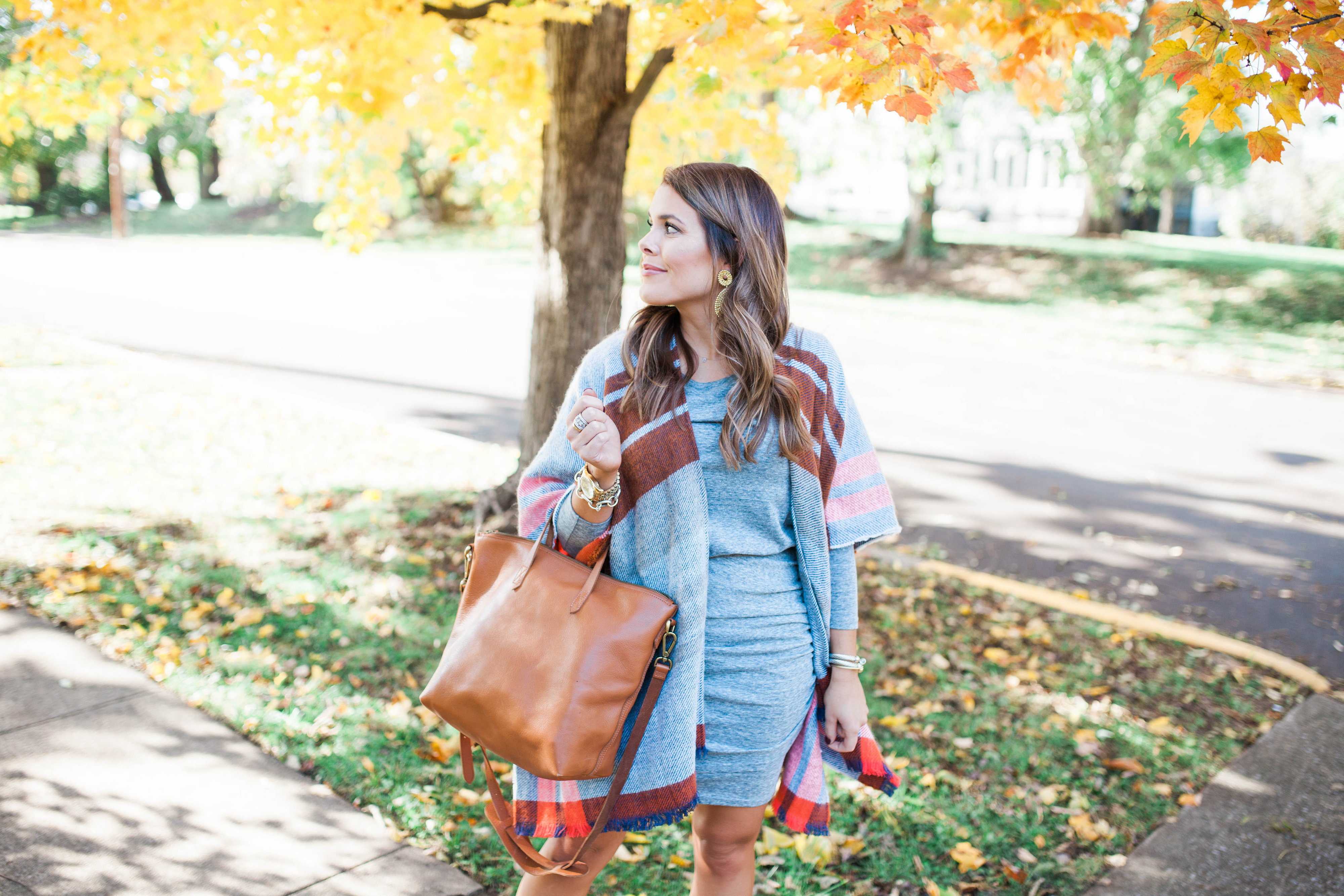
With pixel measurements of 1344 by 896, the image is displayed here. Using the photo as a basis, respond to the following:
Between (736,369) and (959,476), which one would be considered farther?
(959,476)

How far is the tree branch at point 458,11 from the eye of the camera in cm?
461

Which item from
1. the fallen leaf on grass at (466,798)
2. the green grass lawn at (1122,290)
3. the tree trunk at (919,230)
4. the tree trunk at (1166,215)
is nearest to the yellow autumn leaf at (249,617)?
the fallen leaf on grass at (466,798)

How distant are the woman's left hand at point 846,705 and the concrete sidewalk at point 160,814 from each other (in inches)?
49.8

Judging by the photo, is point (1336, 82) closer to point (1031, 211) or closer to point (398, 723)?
point (398, 723)

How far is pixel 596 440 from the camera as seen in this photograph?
1.91m

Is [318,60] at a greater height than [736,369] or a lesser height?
greater

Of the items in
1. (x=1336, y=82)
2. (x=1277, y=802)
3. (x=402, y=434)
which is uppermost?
(x=1336, y=82)

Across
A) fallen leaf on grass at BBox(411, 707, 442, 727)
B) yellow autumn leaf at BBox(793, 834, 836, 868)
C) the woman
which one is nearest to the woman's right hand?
the woman

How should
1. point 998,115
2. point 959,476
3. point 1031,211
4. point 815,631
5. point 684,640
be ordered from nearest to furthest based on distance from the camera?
1. point 684,640
2. point 815,631
3. point 959,476
4. point 998,115
5. point 1031,211

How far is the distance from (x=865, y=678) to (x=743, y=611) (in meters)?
2.42

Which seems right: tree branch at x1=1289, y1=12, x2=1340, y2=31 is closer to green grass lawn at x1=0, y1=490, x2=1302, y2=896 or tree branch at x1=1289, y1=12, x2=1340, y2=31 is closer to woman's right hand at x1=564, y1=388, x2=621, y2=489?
woman's right hand at x1=564, y1=388, x2=621, y2=489

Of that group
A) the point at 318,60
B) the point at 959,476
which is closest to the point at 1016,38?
the point at 318,60

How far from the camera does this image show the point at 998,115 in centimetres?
1952

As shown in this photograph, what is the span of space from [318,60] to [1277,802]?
5262 mm
